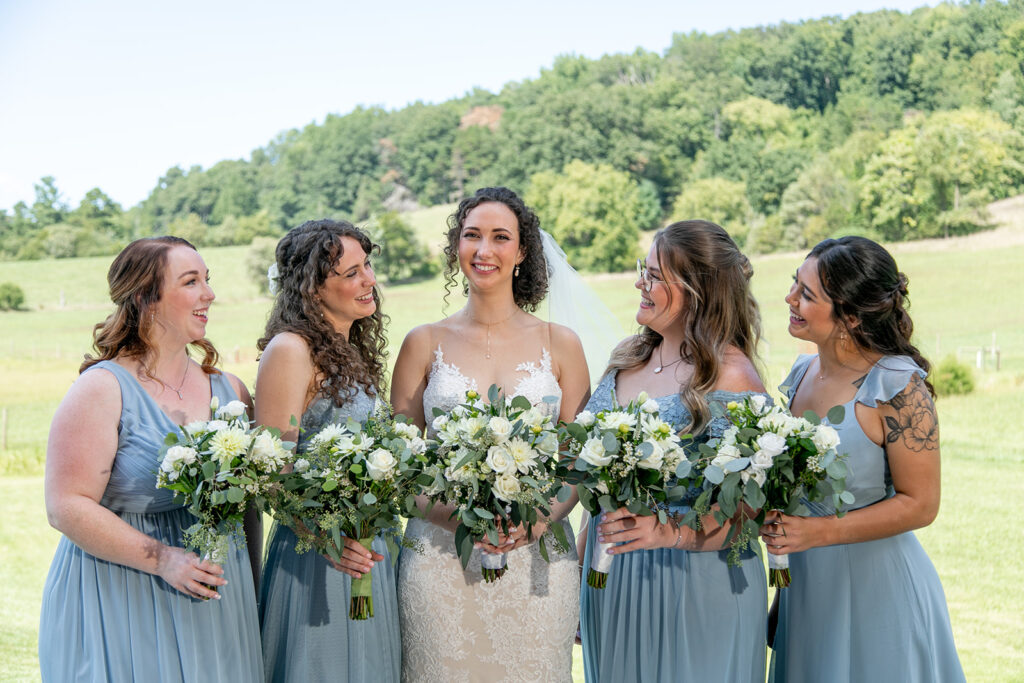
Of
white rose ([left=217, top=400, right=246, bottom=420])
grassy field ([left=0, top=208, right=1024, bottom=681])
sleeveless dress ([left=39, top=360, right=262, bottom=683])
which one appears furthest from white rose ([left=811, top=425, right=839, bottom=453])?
grassy field ([left=0, top=208, right=1024, bottom=681])

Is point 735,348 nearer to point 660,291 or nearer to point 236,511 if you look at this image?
point 660,291

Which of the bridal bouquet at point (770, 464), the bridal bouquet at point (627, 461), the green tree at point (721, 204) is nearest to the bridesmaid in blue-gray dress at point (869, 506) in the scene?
the bridal bouquet at point (770, 464)

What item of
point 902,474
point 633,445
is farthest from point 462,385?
point 902,474

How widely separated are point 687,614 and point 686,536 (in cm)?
32

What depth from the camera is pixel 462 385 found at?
13.4 feet

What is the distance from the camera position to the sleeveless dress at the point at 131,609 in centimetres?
325

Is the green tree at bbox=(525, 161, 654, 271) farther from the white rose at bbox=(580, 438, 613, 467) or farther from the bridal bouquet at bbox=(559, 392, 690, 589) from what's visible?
the white rose at bbox=(580, 438, 613, 467)

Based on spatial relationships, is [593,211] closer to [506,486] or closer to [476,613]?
[476,613]

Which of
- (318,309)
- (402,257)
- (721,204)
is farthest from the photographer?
(721,204)

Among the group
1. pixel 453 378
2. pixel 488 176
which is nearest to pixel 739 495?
pixel 453 378

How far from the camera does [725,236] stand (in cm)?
372

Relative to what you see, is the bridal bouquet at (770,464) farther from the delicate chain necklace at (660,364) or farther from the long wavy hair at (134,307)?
the long wavy hair at (134,307)

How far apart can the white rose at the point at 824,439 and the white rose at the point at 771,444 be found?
11cm

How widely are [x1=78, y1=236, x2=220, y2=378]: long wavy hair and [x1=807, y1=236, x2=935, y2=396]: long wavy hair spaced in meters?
2.49
